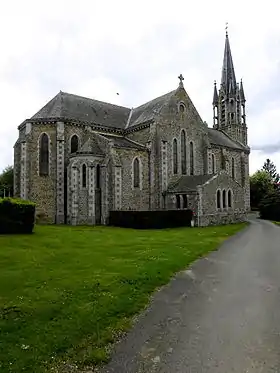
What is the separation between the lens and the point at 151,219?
3125 cm

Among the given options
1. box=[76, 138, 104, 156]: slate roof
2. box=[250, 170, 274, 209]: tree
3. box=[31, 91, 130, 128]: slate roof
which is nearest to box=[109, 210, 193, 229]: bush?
box=[76, 138, 104, 156]: slate roof

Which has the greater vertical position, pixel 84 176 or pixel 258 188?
pixel 258 188

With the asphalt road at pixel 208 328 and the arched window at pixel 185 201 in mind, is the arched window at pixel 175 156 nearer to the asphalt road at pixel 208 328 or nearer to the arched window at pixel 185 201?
the arched window at pixel 185 201

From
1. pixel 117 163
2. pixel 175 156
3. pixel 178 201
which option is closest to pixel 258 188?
pixel 175 156

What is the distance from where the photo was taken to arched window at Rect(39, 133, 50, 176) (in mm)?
36594

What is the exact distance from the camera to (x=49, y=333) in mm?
6012

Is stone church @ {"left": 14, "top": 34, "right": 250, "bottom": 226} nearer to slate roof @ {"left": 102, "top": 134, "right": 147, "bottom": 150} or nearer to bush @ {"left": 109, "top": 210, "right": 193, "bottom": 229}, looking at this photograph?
slate roof @ {"left": 102, "top": 134, "right": 147, "bottom": 150}

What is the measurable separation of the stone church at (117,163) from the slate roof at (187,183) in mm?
109

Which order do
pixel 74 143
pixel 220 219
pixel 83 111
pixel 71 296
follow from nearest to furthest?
pixel 71 296 < pixel 220 219 < pixel 74 143 < pixel 83 111

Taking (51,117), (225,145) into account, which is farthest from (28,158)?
(225,145)

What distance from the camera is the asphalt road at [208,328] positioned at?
497cm

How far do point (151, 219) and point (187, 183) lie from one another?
7585mm

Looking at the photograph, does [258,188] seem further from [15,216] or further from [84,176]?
[15,216]

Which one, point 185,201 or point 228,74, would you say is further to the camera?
point 228,74
